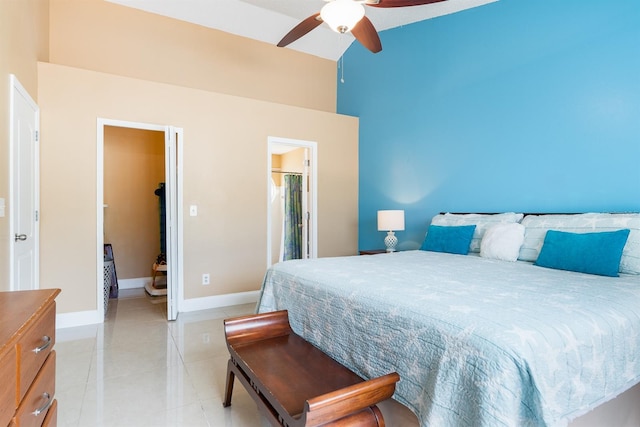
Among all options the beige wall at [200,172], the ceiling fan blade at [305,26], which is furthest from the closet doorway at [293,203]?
the ceiling fan blade at [305,26]

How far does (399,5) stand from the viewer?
247 centimetres

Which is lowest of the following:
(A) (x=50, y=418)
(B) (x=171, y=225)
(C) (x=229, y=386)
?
(C) (x=229, y=386)

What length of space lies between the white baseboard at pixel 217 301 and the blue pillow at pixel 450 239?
1973 millimetres

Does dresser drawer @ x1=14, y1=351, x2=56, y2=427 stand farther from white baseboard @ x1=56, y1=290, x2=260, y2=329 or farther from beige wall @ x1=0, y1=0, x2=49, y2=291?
white baseboard @ x1=56, y1=290, x2=260, y2=329

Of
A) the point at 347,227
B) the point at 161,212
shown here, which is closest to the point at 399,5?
the point at 347,227

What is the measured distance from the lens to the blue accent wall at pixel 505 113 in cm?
253

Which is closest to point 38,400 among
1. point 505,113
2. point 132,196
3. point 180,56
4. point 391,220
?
point 391,220

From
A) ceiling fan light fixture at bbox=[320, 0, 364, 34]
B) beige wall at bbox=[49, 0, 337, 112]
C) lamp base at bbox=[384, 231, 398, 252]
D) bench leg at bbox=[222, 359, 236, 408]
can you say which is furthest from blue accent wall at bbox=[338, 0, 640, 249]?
bench leg at bbox=[222, 359, 236, 408]

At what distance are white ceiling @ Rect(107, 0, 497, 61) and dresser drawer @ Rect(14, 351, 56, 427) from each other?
4.21 metres

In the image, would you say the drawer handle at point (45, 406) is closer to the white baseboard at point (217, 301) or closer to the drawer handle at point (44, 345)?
the drawer handle at point (44, 345)

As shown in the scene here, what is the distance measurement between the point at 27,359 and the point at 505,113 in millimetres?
3680

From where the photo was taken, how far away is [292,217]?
19.5 ft

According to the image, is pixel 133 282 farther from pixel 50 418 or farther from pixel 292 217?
pixel 50 418

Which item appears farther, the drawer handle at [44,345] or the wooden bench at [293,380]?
the wooden bench at [293,380]
